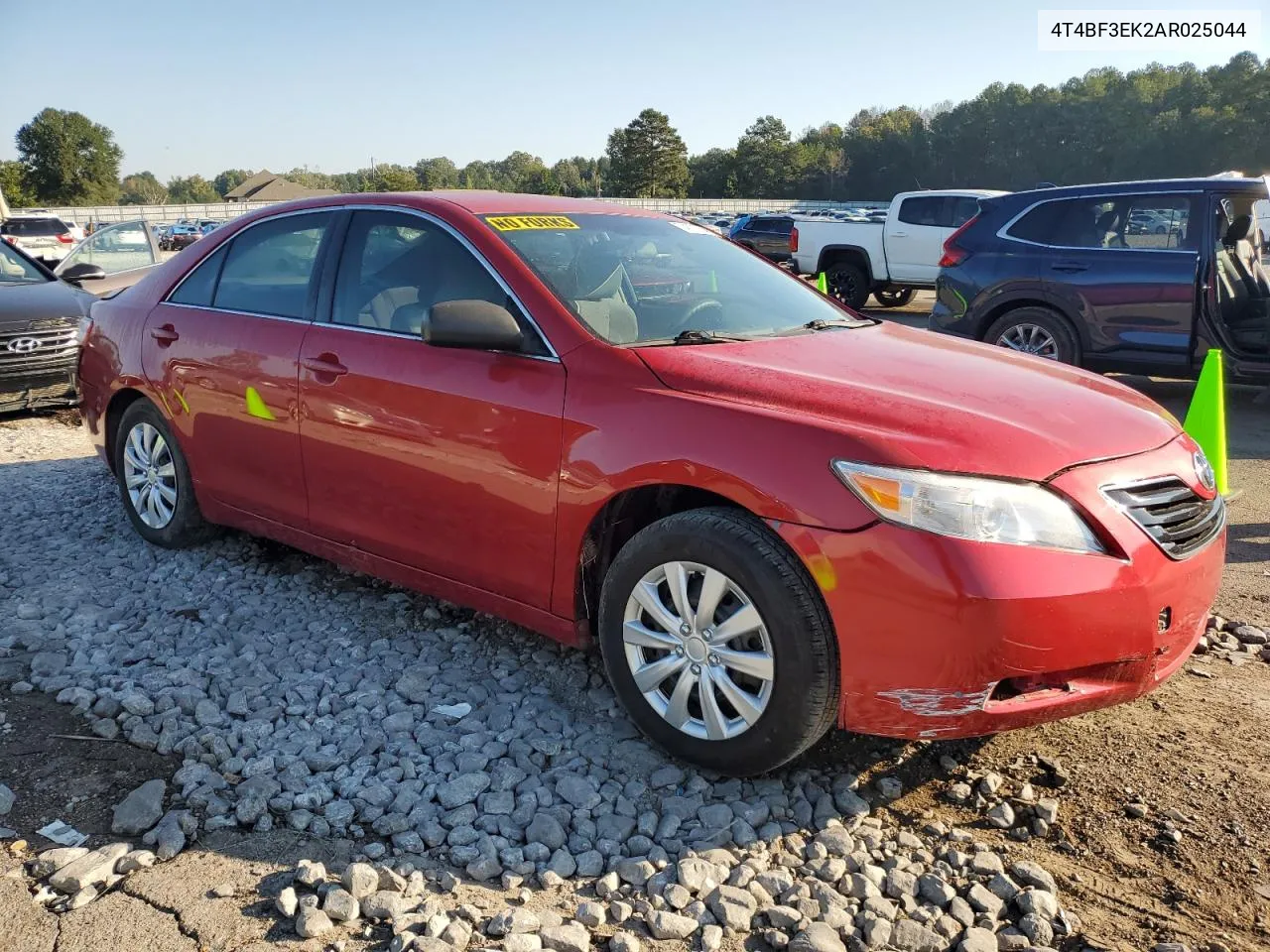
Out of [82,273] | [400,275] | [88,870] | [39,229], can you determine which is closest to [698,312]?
[400,275]

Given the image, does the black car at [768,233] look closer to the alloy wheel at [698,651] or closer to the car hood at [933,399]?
the car hood at [933,399]

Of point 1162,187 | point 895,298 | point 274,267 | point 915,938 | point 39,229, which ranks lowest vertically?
point 915,938

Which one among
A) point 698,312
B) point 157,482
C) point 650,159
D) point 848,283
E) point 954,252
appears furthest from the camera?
point 650,159

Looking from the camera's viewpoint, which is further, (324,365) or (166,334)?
(166,334)

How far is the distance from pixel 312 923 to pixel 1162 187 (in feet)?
27.6

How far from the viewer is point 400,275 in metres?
3.79

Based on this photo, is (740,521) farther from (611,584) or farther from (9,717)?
(9,717)

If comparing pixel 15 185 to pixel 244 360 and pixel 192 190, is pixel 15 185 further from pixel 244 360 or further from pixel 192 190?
pixel 244 360

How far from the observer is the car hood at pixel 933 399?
258 cm

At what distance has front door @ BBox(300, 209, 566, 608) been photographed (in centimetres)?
321

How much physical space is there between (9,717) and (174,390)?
1.77 m

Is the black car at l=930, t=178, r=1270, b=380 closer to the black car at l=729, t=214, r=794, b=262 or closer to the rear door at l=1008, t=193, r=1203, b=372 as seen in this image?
the rear door at l=1008, t=193, r=1203, b=372

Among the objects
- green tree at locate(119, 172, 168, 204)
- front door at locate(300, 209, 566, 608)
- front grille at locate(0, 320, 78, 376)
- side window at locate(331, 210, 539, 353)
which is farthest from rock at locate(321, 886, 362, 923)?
green tree at locate(119, 172, 168, 204)

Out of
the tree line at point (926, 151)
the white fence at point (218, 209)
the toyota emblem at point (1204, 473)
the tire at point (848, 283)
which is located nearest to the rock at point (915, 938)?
the toyota emblem at point (1204, 473)
